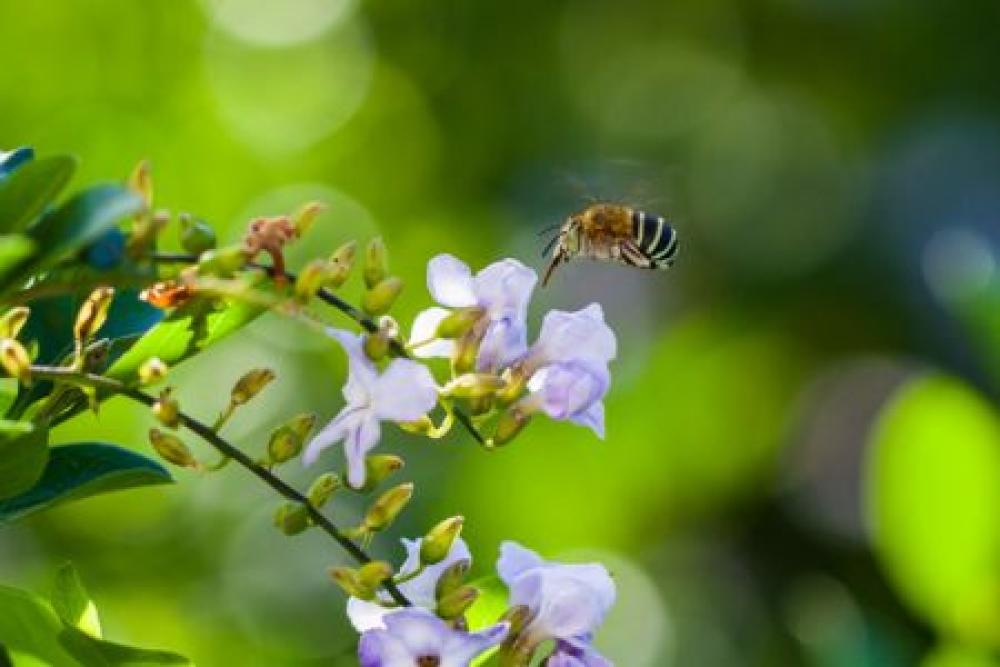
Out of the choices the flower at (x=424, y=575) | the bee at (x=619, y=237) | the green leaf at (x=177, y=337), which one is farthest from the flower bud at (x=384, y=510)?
the bee at (x=619, y=237)

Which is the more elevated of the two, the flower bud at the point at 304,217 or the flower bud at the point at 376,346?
the flower bud at the point at 304,217

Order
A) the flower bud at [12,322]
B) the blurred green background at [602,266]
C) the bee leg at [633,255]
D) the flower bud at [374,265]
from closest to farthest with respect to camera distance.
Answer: the flower bud at [12,322] < the flower bud at [374,265] < the bee leg at [633,255] < the blurred green background at [602,266]

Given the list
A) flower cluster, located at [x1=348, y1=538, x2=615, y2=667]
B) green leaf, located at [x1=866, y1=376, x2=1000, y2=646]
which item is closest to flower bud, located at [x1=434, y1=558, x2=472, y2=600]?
flower cluster, located at [x1=348, y1=538, x2=615, y2=667]

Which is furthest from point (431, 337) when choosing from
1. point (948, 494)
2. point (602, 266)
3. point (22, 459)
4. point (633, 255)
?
point (602, 266)

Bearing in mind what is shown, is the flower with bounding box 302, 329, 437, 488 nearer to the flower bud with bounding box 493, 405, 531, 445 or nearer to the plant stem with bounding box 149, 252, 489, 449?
the plant stem with bounding box 149, 252, 489, 449

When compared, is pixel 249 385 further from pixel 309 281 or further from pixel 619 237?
pixel 619 237

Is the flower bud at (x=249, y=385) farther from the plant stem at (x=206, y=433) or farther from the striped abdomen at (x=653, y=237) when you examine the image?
the striped abdomen at (x=653, y=237)
